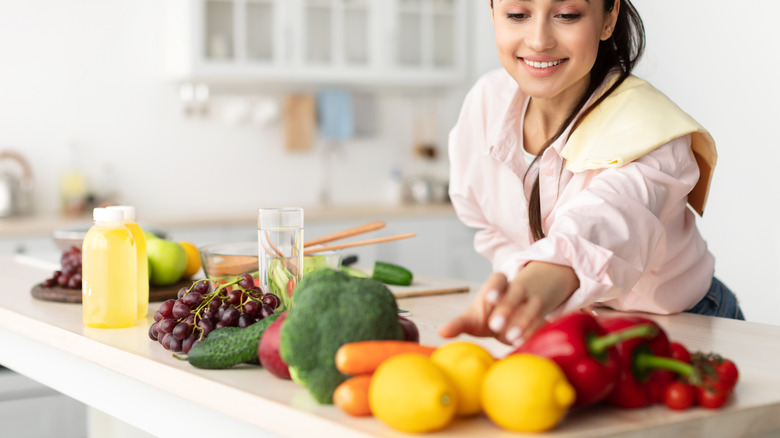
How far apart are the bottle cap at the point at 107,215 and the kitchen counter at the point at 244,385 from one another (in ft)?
0.58

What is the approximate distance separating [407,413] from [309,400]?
0.18m

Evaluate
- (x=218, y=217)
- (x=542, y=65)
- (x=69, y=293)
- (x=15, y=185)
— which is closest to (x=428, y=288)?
(x=542, y=65)

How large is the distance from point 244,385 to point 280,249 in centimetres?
33

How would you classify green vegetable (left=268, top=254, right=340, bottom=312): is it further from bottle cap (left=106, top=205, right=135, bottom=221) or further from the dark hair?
the dark hair

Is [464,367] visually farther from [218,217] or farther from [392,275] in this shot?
[218,217]

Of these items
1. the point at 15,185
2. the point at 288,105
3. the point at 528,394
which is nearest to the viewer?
the point at 528,394

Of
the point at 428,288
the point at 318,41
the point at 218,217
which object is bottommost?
the point at 218,217

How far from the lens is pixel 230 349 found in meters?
1.02

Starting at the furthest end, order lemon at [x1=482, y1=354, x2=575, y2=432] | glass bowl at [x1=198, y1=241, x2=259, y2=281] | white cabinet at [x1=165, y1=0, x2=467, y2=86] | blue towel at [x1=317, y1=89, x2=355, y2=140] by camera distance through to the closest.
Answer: blue towel at [x1=317, y1=89, x2=355, y2=140] → white cabinet at [x1=165, y1=0, x2=467, y2=86] → glass bowl at [x1=198, y1=241, x2=259, y2=281] → lemon at [x1=482, y1=354, x2=575, y2=432]

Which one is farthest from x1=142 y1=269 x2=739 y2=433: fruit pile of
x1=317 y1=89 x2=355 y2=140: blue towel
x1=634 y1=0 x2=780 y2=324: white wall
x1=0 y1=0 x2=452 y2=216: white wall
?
x1=317 y1=89 x2=355 y2=140: blue towel

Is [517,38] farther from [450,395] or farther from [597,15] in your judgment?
[450,395]

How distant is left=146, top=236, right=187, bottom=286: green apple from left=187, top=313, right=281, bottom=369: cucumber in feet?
2.07

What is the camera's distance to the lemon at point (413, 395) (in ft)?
2.46

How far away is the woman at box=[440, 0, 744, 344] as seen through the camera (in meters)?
1.01
